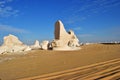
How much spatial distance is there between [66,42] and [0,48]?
7263 millimetres

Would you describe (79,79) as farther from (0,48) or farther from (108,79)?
(0,48)

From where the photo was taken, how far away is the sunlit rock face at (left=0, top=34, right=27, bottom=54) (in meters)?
16.6

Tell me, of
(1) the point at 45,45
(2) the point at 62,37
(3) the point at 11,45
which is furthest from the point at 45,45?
(3) the point at 11,45

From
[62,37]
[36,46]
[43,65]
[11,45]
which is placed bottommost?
[43,65]

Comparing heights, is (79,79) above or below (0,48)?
below

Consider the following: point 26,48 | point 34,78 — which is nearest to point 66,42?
point 26,48

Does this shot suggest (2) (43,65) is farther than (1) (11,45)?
No

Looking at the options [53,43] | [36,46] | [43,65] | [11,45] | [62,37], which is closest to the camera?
[43,65]

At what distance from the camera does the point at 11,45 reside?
17344 millimetres

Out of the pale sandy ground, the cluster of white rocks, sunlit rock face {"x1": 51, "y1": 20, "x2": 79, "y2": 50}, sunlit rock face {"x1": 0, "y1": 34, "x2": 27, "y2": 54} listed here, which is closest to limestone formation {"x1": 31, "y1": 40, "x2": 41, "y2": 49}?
the cluster of white rocks

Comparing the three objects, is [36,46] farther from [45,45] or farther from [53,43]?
[53,43]

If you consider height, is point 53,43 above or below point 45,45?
above

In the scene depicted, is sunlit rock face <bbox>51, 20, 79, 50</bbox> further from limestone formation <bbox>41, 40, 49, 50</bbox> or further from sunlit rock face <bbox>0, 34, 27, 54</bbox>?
sunlit rock face <bbox>0, 34, 27, 54</bbox>

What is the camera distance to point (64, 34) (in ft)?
67.0
